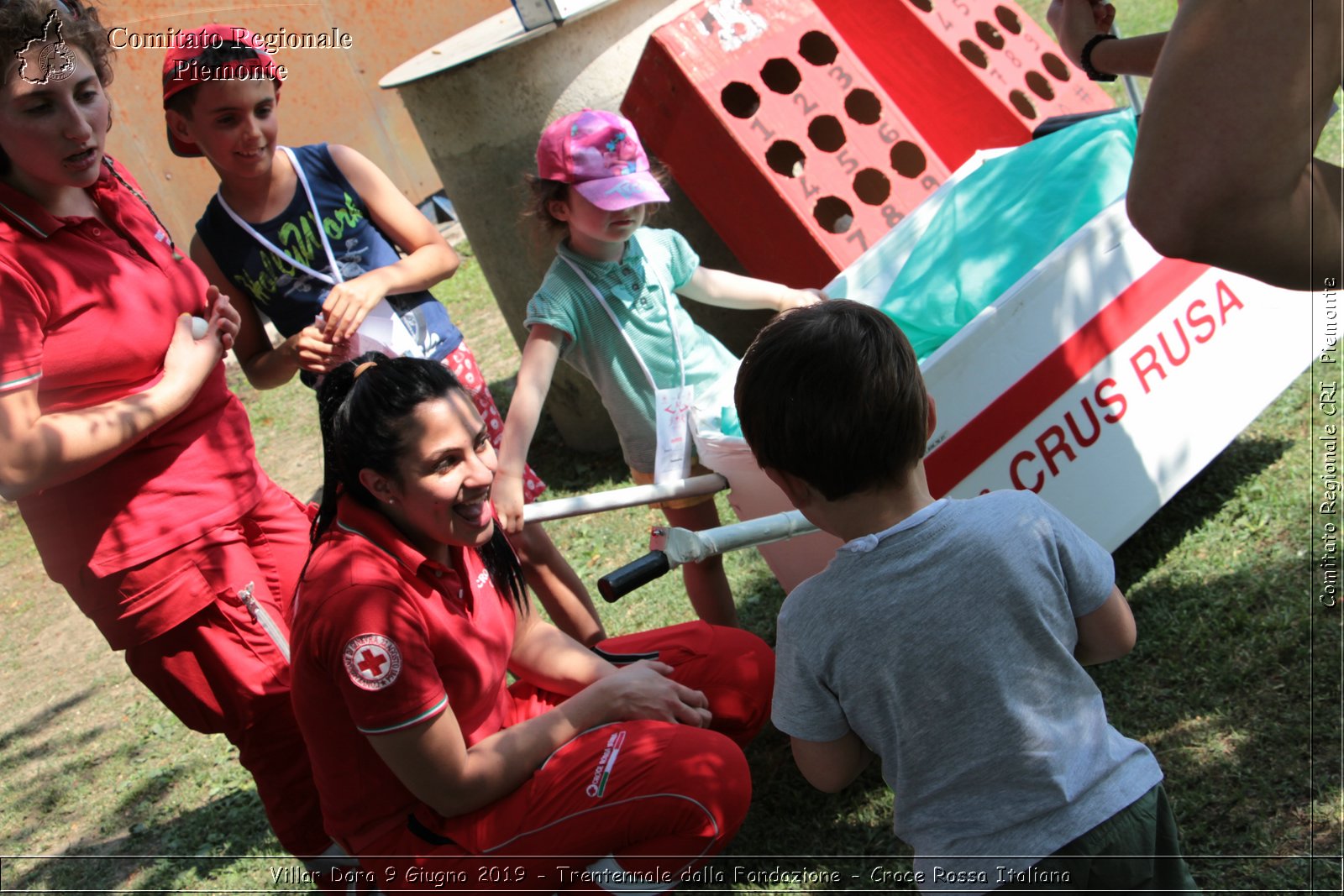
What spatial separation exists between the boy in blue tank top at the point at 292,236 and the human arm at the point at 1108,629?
1.61m

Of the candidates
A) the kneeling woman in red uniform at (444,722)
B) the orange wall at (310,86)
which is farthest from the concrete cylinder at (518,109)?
the orange wall at (310,86)

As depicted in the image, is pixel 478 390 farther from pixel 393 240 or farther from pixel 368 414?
pixel 368 414

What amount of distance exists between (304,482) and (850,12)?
3740 millimetres

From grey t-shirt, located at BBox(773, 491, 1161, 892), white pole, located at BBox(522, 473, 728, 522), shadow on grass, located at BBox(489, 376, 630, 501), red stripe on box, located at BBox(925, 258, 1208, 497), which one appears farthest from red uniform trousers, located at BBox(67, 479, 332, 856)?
shadow on grass, located at BBox(489, 376, 630, 501)

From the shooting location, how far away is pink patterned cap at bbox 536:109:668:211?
2.93m

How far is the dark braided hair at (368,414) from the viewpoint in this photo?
86.7 inches

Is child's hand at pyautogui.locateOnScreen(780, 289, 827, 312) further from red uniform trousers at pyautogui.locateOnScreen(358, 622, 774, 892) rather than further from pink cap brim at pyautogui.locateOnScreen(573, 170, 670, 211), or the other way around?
red uniform trousers at pyautogui.locateOnScreen(358, 622, 774, 892)

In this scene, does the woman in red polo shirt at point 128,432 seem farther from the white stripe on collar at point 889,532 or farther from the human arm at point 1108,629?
the human arm at point 1108,629

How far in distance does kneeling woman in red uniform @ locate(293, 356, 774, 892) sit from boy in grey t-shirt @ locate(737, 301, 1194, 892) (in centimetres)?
82

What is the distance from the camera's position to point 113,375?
2246 mm

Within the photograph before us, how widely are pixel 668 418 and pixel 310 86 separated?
22.3 feet

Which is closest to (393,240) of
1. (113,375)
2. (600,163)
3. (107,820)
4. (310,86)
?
(600,163)

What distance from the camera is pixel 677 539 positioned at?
89.8 inches

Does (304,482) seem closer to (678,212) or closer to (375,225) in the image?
(678,212)
